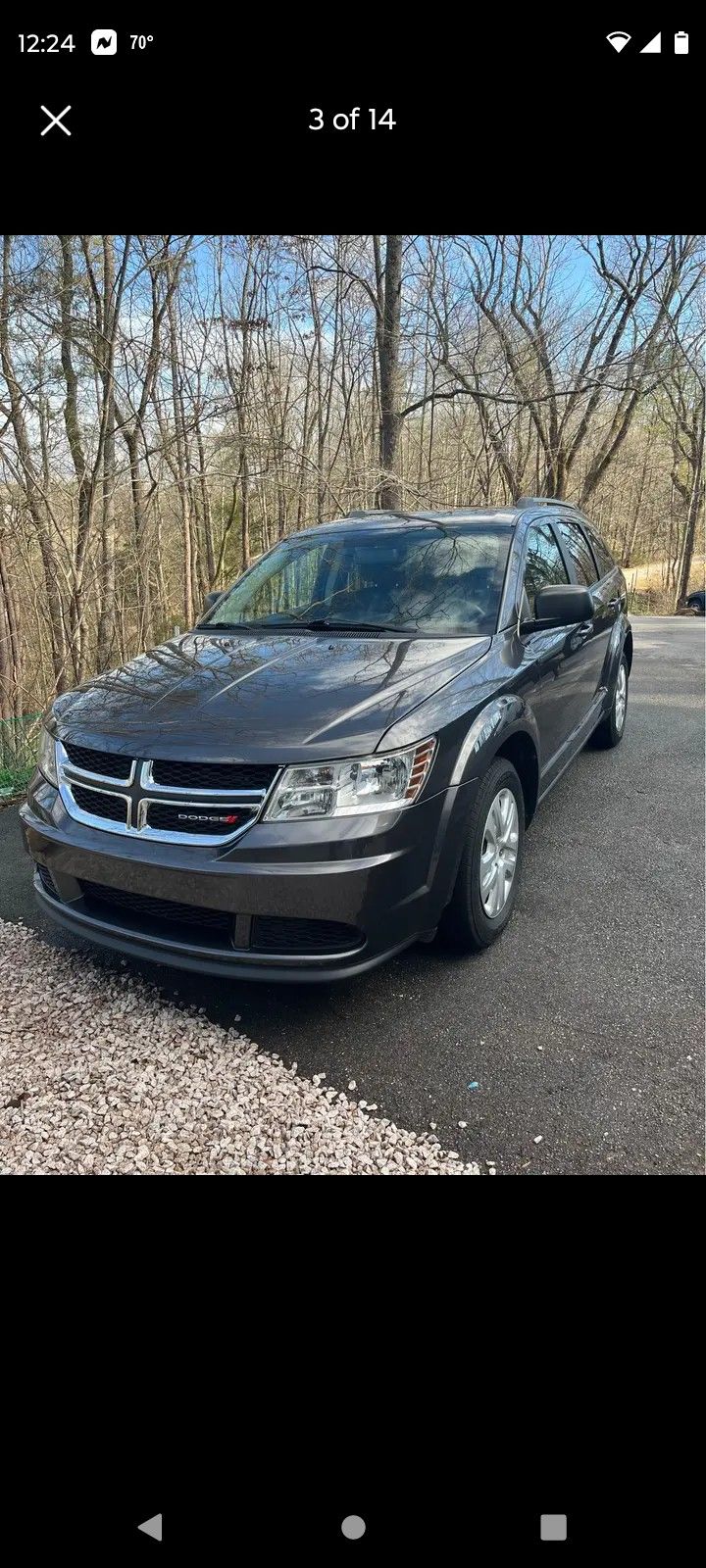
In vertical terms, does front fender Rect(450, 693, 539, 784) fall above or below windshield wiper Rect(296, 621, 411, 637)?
below

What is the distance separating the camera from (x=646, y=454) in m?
27.6

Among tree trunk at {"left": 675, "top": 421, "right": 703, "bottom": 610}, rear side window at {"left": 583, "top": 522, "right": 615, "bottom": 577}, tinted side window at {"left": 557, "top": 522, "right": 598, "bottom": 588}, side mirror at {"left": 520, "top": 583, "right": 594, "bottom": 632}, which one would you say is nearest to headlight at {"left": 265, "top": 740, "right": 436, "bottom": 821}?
side mirror at {"left": 520, "top": 583, "right": 594, "bottom": 632}

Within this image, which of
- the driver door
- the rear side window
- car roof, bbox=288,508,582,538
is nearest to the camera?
the driver door

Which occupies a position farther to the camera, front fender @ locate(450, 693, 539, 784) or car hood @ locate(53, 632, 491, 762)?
front fender @ locate(450, 693, 539, 784)

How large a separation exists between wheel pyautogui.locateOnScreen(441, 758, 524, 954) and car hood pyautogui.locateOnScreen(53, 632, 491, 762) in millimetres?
485

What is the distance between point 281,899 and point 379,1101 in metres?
0.66

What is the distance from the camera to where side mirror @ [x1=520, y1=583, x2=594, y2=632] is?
330 cm

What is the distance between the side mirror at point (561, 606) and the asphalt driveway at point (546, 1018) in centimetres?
120

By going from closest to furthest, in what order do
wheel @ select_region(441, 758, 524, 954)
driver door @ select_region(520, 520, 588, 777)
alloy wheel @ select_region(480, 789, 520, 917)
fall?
1. wheel @ select_region(441, 758, 524, 954)
2. alloy wheel @ select_region(480, 789, 520, 917)
3. driver door @ select_region(520, 520, 588, 777)

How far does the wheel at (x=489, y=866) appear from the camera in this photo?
8.98 ft
